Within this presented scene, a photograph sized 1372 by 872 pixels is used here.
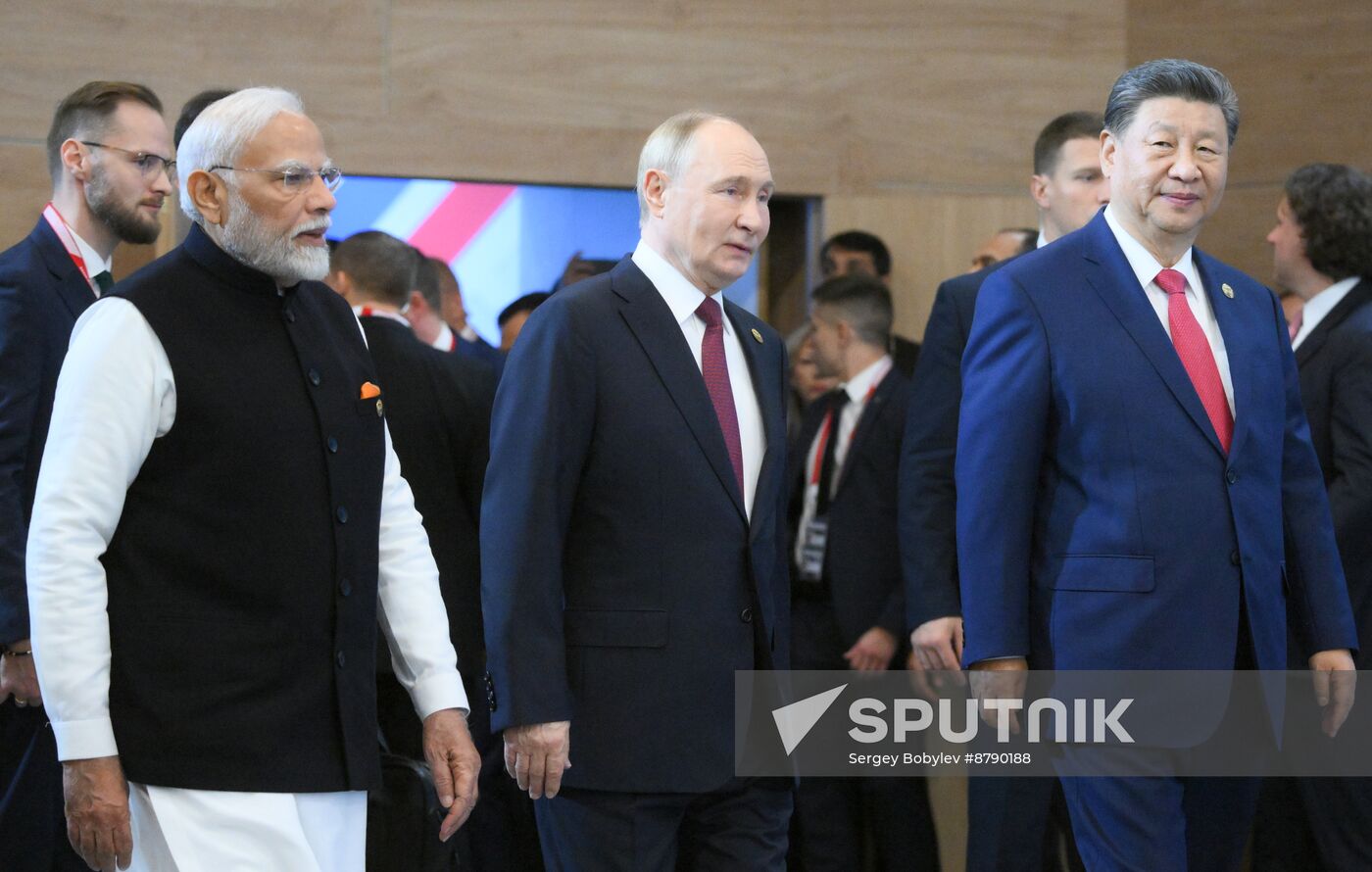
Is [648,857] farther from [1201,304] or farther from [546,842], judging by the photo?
[1201,304]

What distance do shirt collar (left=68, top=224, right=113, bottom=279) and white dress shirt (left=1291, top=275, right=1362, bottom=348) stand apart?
3.09m

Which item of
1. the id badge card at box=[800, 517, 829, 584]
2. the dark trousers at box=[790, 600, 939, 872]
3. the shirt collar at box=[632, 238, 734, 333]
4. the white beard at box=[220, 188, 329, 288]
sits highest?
the shirt collar at box=[632, 238, 734, 333]

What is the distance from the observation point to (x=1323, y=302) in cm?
450

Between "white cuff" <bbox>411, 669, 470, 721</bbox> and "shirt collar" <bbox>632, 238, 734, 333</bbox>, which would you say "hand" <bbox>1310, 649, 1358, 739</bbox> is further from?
"white cuff" <bbox>411, 669, 470, 721</bbox>

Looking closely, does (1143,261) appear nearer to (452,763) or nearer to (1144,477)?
(1144,477)

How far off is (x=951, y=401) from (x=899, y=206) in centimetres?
225

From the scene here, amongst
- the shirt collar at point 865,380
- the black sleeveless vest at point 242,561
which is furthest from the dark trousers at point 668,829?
the shirt collar at point 865,380

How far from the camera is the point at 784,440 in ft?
9.87

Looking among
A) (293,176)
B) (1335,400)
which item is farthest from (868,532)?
(293,176)

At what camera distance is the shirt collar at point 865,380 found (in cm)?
481

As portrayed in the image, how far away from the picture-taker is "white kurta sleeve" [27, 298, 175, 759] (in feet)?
7.18

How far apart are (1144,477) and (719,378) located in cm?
77

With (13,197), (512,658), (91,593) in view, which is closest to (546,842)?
(512,658)

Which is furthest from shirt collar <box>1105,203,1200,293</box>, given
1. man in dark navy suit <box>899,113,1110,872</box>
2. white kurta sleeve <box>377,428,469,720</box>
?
white kurta sleeve <box>377,428,469,720</box>
